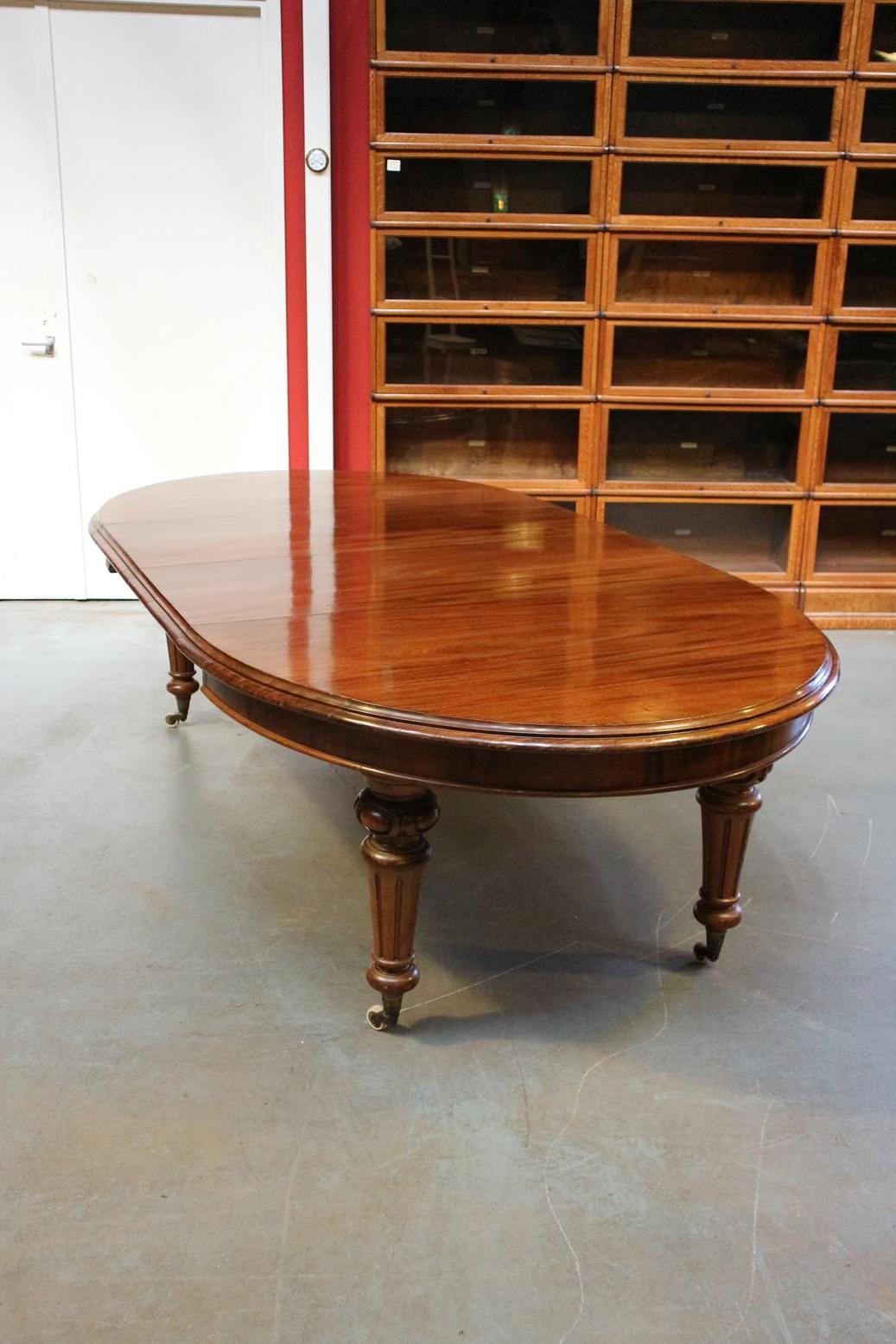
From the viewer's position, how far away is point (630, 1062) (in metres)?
1.86

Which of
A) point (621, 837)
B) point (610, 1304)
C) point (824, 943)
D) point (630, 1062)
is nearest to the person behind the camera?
point (610, 1304)

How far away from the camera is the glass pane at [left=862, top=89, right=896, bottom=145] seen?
4074 mm

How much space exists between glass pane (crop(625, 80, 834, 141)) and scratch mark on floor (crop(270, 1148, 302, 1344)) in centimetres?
367

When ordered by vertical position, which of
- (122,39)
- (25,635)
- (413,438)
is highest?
(122,39)

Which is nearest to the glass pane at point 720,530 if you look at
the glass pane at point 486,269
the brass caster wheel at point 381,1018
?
the glass pane at point 486,269

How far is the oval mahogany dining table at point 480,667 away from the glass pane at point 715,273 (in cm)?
202

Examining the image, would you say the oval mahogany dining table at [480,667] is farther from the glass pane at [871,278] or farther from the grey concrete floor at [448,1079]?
the glass pane at [871,278]

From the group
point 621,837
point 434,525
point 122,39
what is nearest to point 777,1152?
point 621,837

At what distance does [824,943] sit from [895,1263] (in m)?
0.81

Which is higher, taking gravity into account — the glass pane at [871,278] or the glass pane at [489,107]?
the glass pane at [489,107]

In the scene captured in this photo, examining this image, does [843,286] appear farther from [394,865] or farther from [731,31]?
[394,865]

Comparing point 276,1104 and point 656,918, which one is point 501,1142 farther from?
point 656,918

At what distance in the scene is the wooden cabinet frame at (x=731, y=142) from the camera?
3.99 metres

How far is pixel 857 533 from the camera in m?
4.62
